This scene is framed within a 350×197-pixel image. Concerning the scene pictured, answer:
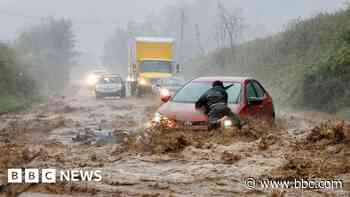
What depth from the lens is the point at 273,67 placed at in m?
36.9

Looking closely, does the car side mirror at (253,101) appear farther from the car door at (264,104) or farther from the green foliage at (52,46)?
the green foliage at (52,46)

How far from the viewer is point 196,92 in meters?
12.2

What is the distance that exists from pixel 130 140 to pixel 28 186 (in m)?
3.19

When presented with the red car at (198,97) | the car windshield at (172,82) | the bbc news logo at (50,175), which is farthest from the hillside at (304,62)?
the bbc news logo at (50,175)

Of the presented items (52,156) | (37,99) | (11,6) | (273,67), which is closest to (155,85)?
(37,99)

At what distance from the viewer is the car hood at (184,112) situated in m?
10.7

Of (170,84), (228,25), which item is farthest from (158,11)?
(170,84)

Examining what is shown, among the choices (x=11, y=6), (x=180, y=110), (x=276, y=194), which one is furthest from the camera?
(x=11, y=6)

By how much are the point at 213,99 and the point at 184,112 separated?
25.8 inches

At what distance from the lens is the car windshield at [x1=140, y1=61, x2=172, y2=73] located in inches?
1303

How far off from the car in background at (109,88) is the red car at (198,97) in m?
21.2

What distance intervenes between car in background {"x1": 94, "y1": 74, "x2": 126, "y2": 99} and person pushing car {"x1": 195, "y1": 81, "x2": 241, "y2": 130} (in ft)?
77.3

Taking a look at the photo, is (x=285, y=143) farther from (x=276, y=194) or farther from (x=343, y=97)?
(x=343, y=97)

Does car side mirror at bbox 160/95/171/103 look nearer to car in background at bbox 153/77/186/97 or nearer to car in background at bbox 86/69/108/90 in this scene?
car in background at bbox 153/77/186/97
